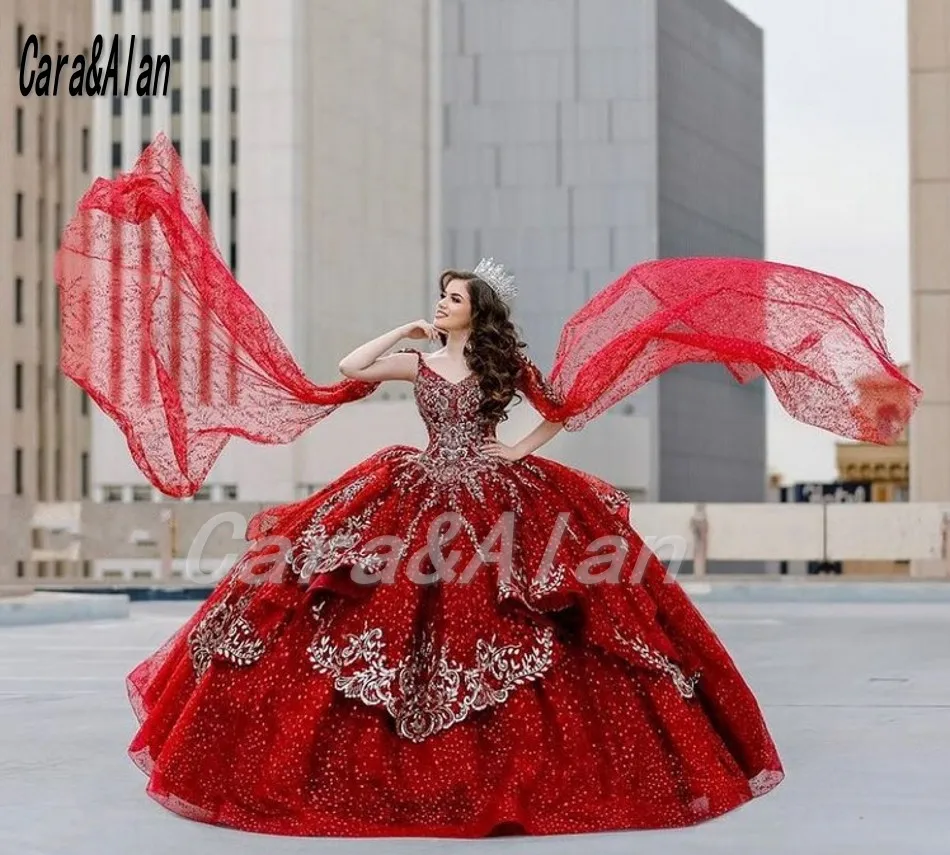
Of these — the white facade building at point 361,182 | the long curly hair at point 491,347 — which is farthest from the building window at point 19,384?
the long curly hair at point 491,347

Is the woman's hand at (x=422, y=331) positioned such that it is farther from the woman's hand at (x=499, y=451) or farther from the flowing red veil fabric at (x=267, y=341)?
the woman's hand at (x=499, y=451)

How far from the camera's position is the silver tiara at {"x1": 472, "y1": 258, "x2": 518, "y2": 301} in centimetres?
523

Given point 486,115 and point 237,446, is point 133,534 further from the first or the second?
point 486,115

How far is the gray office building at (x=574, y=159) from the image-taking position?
59.8 metres

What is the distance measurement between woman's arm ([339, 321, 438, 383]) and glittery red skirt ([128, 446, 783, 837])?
283 mm

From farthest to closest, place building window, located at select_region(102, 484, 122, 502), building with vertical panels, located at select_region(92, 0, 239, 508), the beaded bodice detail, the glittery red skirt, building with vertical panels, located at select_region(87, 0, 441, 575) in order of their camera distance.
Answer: building with vertical panels, located at select_region(92, 0, 239, 508) → building window, located at select_region(102, 484, 122, 502) → building with vertical panels, located at select_region(87, 0, 441, 575) → the beaded bodice detail → the glittery red skirt

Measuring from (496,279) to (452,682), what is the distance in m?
1.20

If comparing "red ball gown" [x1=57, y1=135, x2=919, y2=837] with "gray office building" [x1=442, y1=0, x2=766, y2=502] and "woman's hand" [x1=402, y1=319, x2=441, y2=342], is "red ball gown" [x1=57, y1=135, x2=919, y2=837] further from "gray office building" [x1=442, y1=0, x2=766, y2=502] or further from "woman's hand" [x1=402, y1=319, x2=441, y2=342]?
"gray office building" [x1=442, y1=0, x2=766, y2=502]

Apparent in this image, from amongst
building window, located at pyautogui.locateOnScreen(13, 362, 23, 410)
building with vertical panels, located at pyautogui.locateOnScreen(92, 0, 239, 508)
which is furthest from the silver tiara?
building window, located at pyautogui.locateOnScreen(13, 362, 23, 410)

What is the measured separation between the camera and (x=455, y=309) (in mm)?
5148

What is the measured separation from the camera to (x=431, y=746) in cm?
465

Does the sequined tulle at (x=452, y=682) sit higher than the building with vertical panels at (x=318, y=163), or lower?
lower

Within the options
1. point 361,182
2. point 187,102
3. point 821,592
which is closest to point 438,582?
point 821,592

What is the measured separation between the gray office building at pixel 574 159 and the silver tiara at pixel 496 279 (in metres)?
52.1
